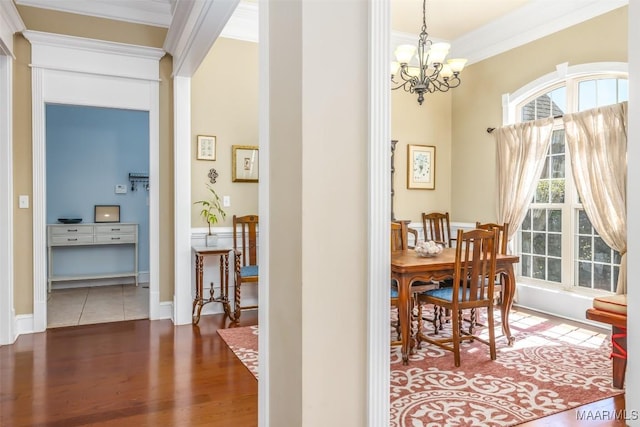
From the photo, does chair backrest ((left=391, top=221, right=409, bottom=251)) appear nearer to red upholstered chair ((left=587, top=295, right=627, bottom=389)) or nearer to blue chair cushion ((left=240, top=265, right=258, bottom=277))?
blue chair cushion ((left=240, top=265, right=258, bottom=277))

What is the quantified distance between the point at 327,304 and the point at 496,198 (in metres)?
4.32

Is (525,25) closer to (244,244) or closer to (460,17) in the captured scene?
(460,17)

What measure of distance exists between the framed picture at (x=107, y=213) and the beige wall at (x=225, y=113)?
233cm

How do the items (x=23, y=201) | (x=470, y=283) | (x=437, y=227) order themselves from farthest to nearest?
1. (x=437, y=227)
2. (x=23, y=201)
3. (x=470, y=283)

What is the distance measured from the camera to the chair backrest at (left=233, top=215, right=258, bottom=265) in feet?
14.8

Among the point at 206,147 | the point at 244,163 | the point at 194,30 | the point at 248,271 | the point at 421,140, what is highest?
the point at 194,30

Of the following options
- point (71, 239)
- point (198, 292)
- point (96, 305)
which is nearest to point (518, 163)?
point (198, 292)

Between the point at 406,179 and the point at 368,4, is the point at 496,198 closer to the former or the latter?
the point at 406,179

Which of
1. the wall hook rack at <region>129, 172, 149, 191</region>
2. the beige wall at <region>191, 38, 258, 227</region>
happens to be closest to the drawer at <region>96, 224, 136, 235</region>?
the wall hook rack at <region>129, 172, 149, 191</region>

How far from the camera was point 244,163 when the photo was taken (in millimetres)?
4621

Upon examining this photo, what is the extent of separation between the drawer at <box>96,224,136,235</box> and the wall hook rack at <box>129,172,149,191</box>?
625 mm

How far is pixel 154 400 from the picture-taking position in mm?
2498

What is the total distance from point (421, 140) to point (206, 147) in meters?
2.88

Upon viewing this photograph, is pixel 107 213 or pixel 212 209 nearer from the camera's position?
pixel 212 209
